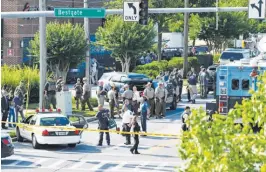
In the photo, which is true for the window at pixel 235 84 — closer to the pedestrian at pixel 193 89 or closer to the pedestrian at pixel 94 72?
the pedestrian at pixel 193 89

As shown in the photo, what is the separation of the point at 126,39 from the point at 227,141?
3765 centimetres

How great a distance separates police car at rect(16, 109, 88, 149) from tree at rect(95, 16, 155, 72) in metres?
19.2

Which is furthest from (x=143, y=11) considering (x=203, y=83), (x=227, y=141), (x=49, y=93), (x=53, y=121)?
(x=227, y=141)

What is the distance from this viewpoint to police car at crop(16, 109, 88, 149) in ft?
78.4

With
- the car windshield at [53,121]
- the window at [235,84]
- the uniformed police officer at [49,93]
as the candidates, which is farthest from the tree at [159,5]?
the car windshield at [53,121]

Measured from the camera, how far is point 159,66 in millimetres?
Answer: 48594

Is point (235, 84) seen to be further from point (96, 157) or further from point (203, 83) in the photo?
point (203, 83)

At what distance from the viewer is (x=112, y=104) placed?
32969 mm

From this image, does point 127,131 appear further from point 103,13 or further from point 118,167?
point 103,13

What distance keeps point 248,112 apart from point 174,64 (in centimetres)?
4591

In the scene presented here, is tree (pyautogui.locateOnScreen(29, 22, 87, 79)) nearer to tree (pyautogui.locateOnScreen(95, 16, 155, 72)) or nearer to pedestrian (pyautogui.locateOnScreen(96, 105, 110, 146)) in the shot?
tree (pyautogui.locateOnScreen(95, 16, 155, 72))

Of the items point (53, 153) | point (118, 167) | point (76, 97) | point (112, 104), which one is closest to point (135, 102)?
point (112, 104)

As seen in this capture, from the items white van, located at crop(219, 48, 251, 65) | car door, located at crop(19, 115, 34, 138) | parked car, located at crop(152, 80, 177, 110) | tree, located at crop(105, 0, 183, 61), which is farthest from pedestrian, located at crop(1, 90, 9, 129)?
tree, located at crop(105, 0, 183, 61)

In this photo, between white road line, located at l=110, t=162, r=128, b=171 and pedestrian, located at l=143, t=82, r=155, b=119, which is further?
pedestrian, located at l=143, t=82, r=155, b=119
